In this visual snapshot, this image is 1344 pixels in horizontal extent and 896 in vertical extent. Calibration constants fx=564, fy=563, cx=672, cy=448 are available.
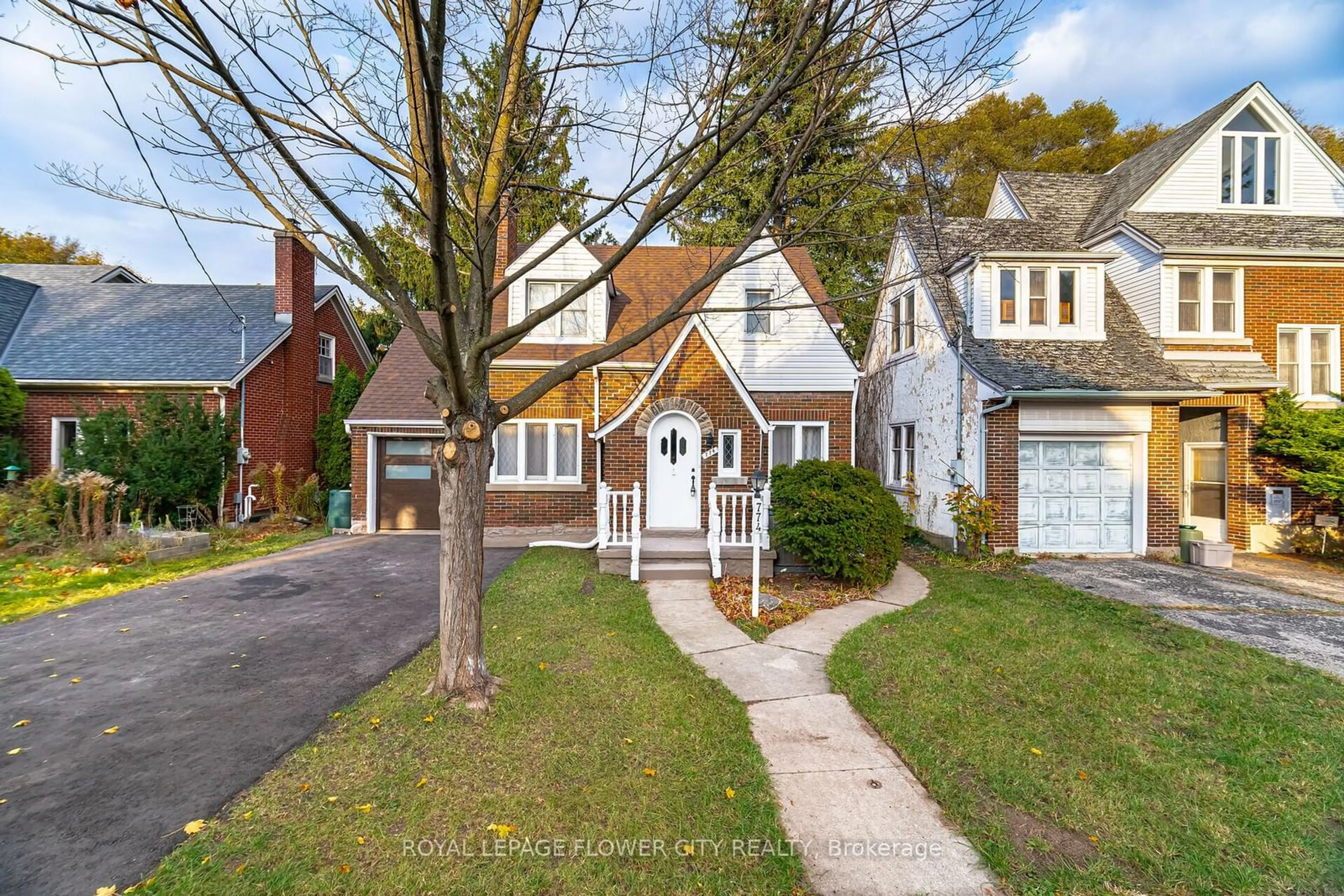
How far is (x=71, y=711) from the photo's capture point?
14.9ft

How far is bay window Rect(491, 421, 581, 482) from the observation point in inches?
507

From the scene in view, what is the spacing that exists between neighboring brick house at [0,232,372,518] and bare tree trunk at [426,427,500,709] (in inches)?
506

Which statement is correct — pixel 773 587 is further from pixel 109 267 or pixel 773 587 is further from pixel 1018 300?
pixel 109 267

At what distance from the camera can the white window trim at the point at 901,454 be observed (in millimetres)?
13742

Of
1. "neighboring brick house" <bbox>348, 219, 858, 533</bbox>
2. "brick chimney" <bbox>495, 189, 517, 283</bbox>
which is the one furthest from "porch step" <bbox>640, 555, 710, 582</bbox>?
"brick chimney" <bbox>495, 189, 517, 283</bbox>

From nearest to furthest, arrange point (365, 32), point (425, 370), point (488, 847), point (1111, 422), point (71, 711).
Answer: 1. point (488, 847)
2. point (365, 32)
3. point (71, 711)
4. point (1111, 422)
5. point (425, 370)

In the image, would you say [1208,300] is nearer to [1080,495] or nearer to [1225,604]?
[1080,495]

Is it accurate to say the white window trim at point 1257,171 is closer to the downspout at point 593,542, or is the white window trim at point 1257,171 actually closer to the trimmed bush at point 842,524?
the trimmed bush at point 842,524

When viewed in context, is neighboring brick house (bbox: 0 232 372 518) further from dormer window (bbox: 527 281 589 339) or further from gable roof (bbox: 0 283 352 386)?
dormer window (bbox: 527 281 589 339)

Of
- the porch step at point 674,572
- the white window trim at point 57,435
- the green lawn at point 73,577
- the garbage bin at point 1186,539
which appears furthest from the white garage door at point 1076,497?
the white window trim at point 57,435

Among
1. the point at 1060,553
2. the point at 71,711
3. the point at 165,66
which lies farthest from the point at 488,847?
the point at 1060,553

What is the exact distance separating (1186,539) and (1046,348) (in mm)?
4471

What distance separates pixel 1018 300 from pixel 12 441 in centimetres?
2269

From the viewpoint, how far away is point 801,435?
1266 cm
